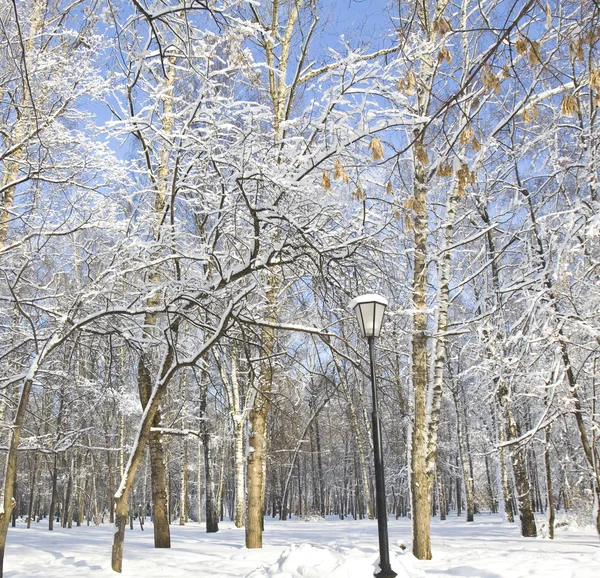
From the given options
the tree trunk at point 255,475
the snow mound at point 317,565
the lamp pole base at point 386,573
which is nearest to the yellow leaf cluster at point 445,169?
the lamp pole base at point 386,573

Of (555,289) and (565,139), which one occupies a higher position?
(565,139)

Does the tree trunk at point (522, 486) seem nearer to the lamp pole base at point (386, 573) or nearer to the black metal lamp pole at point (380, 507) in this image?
the black metal lamp pole at point (380, 507)

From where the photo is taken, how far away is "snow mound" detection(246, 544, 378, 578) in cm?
513

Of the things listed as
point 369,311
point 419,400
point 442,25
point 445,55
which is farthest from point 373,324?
point 442,25

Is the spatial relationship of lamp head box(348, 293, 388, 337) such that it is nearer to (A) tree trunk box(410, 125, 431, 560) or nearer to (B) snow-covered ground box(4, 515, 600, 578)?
(A) tree trunk box(410, 125, 431, 560)

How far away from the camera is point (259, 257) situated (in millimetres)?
5398

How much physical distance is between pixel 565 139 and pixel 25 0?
29.0 feet

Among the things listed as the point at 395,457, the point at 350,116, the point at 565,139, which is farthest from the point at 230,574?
the point at 395,457

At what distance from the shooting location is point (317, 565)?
17.4ft

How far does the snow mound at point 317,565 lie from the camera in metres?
5.13

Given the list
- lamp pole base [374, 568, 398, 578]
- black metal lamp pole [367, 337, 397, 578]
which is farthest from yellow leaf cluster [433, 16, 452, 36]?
lamp pole base [374, 568, 398, 578]

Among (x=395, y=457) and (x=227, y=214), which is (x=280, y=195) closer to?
(x=227, y=214)

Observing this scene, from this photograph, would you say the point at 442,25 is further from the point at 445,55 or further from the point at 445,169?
the point at 445,169

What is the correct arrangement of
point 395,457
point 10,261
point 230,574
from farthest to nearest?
point 395,457 → point 10,261 → point 230,574
